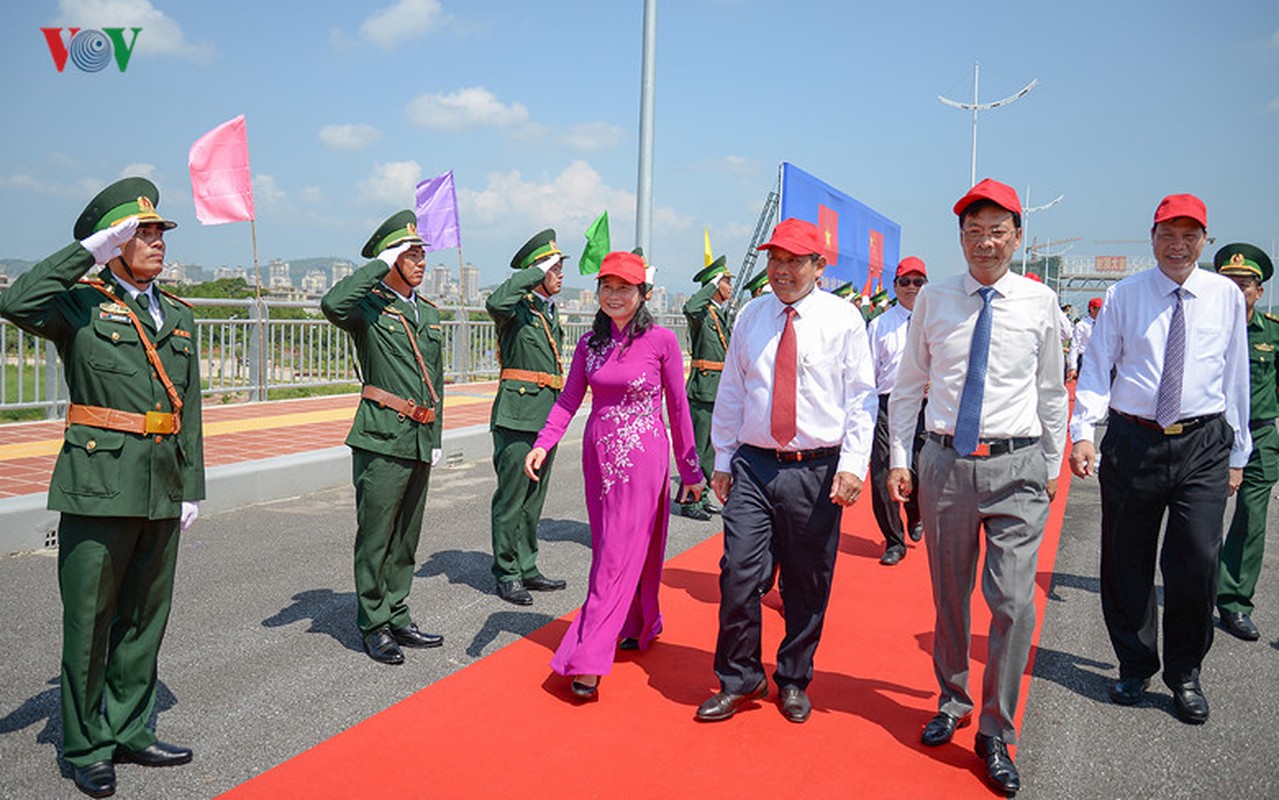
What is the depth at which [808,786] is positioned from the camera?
10.7 feet

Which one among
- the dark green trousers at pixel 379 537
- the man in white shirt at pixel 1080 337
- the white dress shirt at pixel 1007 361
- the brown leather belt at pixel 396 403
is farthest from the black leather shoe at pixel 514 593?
the man in white shirt at pixel 1080 337

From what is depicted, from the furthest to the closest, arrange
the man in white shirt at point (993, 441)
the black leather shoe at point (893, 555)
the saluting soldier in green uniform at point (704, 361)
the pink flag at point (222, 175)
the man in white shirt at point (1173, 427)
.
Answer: the pink flag at point (222, 175) < the saluting soldier in green uniform at point (704, 361) < the black leather shoe at point (893, 555) < the man in white shirt at point (1173, 427) < the man in white shirt at point (993, 441)

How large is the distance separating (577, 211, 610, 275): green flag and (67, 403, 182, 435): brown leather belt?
5302mm

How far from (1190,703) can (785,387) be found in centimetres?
227

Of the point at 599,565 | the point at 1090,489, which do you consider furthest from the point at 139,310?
the point at 1090,489

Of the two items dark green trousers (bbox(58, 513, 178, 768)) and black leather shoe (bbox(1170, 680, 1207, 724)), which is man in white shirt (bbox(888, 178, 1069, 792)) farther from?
dark green trousers (bbox(58, 513, 178, 768))

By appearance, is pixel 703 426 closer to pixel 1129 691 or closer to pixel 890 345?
pixel 890 345

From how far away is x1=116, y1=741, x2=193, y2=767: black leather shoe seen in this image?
3311 mm

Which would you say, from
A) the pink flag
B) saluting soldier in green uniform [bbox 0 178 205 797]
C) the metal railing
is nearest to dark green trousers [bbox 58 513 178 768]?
saluting soldier in green uniform [bbox 0 178 205 797]

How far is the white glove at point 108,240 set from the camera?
3.11 meters

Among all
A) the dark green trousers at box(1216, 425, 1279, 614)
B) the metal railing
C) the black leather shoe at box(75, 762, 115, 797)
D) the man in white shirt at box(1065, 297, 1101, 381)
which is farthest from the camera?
the man in white shirt at box(1065, 297, 1101, 381)

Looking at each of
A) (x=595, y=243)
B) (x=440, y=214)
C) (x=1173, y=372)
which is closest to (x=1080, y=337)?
(x=440, y=214)

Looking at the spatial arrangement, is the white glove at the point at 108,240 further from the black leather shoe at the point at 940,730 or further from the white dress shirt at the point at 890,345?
the white dress shirt at the point at 890,345

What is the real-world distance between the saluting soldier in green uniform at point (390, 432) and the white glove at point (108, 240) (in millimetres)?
1207
